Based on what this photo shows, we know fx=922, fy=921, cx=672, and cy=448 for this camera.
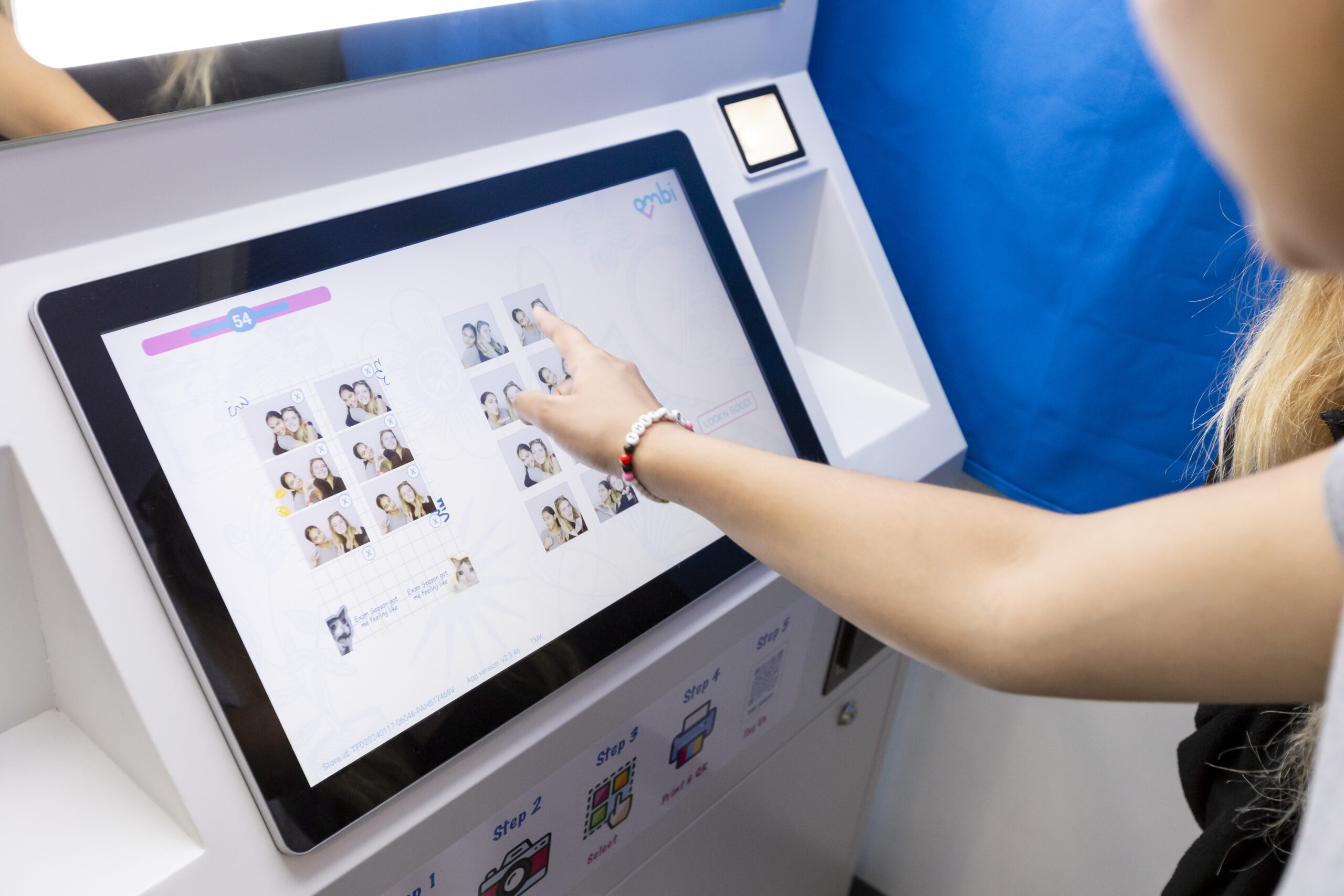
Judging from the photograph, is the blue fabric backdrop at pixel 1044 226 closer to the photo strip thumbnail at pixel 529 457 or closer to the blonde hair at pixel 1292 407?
the blonde hair at pixel 1292 407

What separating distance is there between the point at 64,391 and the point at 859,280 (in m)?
0.85

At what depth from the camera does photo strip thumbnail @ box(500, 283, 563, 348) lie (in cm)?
83

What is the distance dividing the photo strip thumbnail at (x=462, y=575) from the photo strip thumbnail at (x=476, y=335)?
17 centimetres

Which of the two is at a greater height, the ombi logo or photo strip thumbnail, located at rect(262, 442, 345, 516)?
the ombi logo

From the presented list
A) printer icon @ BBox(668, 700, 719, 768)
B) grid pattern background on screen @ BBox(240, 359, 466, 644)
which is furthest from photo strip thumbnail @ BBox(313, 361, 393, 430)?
printer icon @ BBox(668, 700, 719, 768)

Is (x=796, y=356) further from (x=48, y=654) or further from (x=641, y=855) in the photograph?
(x=48, y=654)

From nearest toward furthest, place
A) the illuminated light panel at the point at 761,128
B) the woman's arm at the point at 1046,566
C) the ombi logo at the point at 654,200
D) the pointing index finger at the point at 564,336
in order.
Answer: the woman's arm at the point at 1046,566
the pointing index finger at the point at 564,336
the ombi logo at the point at 654,200
the illuminated light panel at the point at 761,128

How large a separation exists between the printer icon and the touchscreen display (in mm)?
188

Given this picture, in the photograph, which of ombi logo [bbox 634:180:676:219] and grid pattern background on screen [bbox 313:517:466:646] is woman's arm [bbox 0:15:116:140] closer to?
grid pattern background on screen [bbox 313:517:466:646]

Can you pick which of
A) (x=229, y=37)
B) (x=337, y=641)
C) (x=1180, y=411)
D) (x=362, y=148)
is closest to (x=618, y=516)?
(x=337, y=641)

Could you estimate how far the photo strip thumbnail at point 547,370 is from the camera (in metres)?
0.83

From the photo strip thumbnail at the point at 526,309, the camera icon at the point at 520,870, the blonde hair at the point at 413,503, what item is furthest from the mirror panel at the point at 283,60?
the camera icon at the point at 520,870

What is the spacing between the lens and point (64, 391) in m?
0.61

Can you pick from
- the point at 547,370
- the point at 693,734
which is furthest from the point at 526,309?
the point at 693,734
